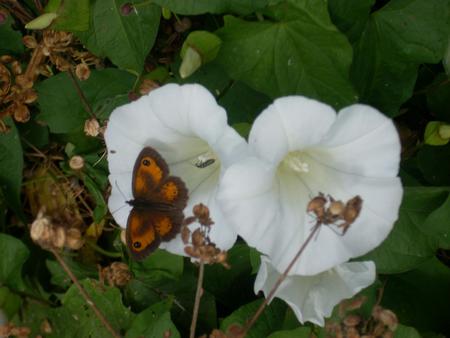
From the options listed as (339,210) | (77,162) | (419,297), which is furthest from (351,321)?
(77,162)

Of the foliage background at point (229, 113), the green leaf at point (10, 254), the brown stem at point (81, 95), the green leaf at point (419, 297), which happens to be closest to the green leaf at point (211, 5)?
the foliage background at point (229, 113)

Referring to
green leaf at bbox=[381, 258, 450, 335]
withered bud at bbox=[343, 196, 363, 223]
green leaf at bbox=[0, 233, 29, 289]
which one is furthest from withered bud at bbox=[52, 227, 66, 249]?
green leaf at bbox=[381, 258, 450, 335]

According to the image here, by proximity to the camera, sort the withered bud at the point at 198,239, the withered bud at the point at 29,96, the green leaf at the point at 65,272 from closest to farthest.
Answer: the withered bud at the point at 198,239
the withered bud at the point at 29,96
the green leaf at the point at 65,272

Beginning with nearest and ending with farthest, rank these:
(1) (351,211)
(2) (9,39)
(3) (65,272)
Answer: (1) (351,211), (2) (9,39), (3) (65,272)

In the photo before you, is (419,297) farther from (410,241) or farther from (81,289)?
(81,289)

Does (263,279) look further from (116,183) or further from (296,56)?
(296,56)

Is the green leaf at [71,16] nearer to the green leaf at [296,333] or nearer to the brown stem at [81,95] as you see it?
the brown stem at [81,95]

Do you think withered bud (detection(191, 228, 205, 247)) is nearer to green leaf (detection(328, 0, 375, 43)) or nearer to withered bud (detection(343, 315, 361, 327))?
withered bud (detection(343, 315, 361, 327))
